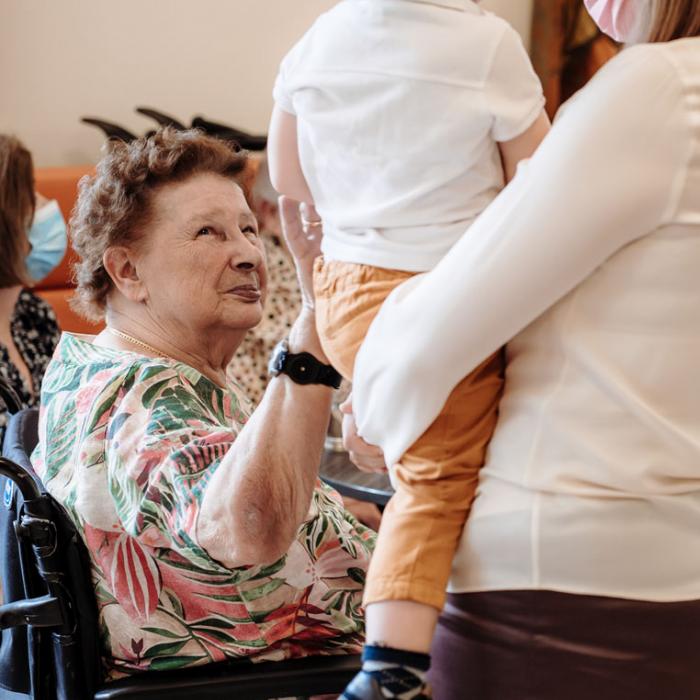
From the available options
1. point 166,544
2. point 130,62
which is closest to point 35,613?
point 166,544

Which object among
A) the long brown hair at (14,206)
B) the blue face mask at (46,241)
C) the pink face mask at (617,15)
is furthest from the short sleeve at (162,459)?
the blue face mask at (46,241)

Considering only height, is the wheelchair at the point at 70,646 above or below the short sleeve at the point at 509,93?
below

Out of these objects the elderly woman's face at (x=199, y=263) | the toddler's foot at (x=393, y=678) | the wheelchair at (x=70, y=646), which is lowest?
the wheelchair at (x=70, y=646)

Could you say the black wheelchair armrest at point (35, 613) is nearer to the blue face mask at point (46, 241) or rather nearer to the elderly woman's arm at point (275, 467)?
the elderly woman's arm at point (275, 467)

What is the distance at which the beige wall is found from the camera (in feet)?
13.7

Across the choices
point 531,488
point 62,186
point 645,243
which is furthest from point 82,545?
point 62,186

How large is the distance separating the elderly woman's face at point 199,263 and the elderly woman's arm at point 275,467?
0.33m

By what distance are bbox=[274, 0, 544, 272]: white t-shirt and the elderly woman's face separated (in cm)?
64

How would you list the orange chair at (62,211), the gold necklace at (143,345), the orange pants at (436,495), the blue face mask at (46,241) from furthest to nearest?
the orange chair at (62,211), the blue face mask at (46,241), the gold necklace at (143,345), the orange pants at (436,495)

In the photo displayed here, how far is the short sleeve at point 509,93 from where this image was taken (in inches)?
37.8

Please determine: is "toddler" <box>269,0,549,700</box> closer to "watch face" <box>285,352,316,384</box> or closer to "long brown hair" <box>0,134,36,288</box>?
"watch face" <box>285,352,316,384</box>

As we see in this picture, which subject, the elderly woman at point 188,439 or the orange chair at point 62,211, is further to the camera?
the orange chair at point 62,211

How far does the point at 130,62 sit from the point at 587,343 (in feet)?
12.9

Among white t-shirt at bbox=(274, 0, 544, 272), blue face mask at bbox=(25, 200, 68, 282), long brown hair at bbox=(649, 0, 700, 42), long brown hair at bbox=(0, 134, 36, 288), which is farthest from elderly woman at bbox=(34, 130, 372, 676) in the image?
blue face mask at bbox=(25, 200, 68, 282)
